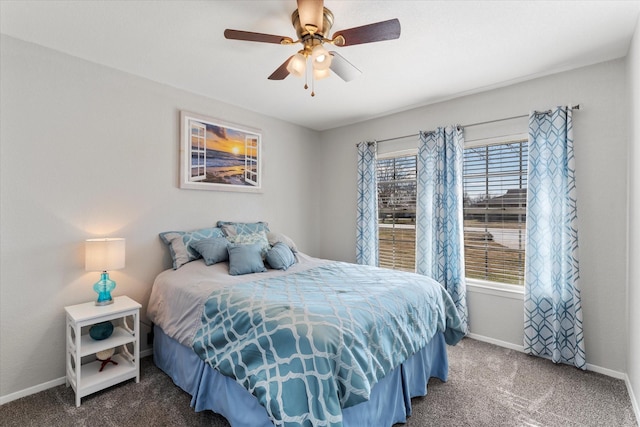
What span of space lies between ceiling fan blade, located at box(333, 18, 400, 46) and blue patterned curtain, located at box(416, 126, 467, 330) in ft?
6.46

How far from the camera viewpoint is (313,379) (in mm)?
1420

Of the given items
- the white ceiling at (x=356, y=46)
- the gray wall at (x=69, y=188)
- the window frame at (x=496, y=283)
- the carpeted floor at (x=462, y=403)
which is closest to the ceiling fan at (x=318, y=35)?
the white ceiling at (x=356, y=46)

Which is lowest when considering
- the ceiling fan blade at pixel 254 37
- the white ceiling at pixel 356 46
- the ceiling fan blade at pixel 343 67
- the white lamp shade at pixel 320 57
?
the white lamp shade at pixel 320 57

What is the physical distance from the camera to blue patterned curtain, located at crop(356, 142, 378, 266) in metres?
4.15

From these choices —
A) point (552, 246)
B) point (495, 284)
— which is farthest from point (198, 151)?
point (552, 246)

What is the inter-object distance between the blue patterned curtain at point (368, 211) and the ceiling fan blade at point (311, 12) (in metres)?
2.52

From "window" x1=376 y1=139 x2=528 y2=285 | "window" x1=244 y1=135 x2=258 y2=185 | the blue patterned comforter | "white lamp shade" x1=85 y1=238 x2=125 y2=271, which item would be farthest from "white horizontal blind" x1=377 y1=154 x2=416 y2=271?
"white lamp shade" x1=85 y1=238 x2=125 y2=271

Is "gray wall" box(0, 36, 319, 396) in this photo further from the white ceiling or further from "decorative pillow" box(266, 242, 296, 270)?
"decorative pillow" box(266, 242, 296, 270)

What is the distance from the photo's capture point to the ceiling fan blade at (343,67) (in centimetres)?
203

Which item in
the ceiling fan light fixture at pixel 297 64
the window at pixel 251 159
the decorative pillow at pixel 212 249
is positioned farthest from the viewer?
the window at pixel 251 159

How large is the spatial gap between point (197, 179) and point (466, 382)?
3169mm

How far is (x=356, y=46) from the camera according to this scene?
2.38m

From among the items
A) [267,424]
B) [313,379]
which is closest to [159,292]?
[267,424]

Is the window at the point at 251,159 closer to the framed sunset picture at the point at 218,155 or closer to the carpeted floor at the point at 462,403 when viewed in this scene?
the framed sunset picture at the point at 218,155
